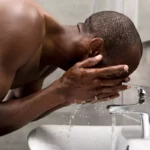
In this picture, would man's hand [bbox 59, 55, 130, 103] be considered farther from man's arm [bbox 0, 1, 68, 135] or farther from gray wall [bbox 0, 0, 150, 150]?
gray wall [bbox 0, 0, 150, 150]

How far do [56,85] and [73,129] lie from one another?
25cm

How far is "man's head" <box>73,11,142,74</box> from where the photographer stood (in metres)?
0.80

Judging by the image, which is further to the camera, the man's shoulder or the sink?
the sink

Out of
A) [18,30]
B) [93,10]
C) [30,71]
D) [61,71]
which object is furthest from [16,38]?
[93,10]

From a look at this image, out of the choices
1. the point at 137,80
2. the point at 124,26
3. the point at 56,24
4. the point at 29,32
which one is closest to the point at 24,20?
the point at 29,32

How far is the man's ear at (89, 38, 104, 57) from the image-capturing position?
2.67 feet

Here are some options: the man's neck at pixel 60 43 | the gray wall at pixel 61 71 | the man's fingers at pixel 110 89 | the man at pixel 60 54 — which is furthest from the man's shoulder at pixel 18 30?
the gray wall at pixel 61 71

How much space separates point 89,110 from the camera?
131cm

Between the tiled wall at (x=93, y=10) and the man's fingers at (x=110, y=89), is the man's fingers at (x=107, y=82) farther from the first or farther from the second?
the tiled wall at (x=93, y=10)

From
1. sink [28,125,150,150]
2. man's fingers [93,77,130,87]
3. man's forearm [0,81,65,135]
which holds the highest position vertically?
man's fingers [93,77,130,87]

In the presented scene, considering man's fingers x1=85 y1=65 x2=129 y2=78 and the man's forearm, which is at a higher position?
man's fingers x1=85 y1=65 x2=129 y2=78

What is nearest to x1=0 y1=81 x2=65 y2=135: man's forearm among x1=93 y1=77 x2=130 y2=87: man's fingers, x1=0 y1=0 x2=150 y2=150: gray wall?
x1=93 y1=77 x2=130 y2=87: man's fingers

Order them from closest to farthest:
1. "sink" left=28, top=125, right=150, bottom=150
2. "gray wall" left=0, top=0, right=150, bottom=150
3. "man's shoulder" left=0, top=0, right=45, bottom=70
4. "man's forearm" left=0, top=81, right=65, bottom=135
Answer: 1. "man's shoulder" left=0, top=0, right=45, bottom=70
2. "man's forearm" left=0, top=81, right=65, bottom=135
3. "sink" left=28, top=125, right=150, bottom=150
4. "gray wall" left=0, top=0, right=150, bottom=150

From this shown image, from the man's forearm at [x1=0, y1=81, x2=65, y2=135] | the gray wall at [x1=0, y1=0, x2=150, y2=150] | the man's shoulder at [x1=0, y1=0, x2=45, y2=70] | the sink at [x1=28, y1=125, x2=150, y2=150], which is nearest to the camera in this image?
the man's shoulder at [x1=0, y1=0, x2=45, y2=70]
